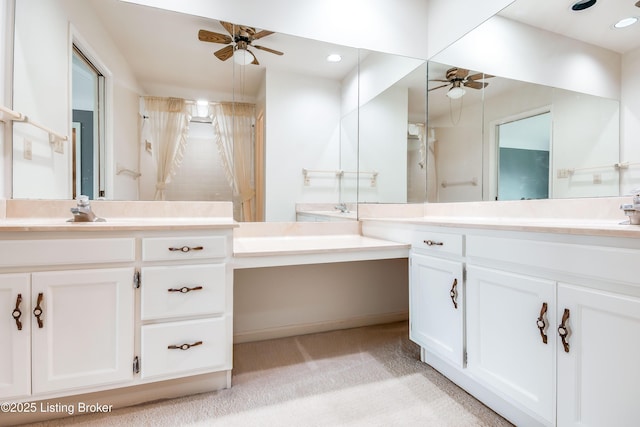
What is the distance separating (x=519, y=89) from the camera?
1.77m

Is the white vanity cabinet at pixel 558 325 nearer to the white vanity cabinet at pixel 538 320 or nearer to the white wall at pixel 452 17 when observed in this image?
the white vanity cabinet at pixel 538 320

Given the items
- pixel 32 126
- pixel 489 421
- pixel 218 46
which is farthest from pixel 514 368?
pixel 32 126

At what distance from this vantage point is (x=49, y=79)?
1616 mm

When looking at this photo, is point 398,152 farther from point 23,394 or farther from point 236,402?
point 23,394

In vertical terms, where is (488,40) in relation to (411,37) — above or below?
below

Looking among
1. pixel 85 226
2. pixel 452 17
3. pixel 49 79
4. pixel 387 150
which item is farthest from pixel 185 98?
pixel 452 17

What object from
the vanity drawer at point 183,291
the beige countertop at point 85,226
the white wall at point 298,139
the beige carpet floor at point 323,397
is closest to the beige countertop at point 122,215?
the beige countertop at point 85,226

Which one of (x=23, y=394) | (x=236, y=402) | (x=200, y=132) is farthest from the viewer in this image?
(x=200, y=132)

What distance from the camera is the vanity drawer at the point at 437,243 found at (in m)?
1.51

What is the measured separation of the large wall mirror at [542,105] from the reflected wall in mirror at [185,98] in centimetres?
80

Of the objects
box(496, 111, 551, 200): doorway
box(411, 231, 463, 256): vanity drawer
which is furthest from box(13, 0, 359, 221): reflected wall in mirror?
box(496, 111, 551, 200): doorway

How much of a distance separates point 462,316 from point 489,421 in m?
0.43

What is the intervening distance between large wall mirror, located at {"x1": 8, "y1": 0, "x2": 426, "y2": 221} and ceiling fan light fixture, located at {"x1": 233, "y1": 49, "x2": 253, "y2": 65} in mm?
25

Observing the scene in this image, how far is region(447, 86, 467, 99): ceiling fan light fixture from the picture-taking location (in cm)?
223
